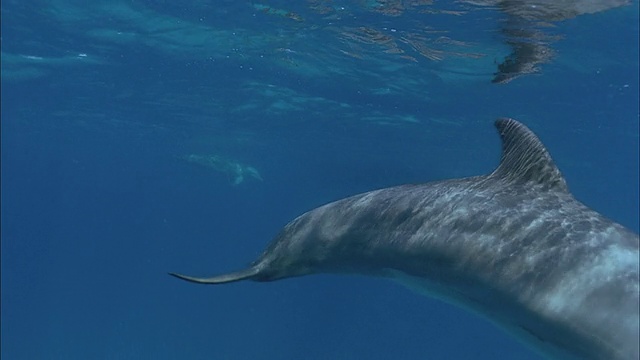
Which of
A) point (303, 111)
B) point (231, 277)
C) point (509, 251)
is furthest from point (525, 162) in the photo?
point (303, 111)

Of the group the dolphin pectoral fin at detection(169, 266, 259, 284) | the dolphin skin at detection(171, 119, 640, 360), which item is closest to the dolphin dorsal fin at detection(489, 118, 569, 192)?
the dolphin skin at detection(171, 119, 640, 360)

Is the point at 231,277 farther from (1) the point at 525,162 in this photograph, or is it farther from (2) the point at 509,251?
(1) the point at 525,162

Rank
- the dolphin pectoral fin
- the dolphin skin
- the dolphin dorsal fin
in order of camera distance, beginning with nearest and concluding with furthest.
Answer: the dolphin skin < the dolphin dorsal fin < the dolphin pectoral fin

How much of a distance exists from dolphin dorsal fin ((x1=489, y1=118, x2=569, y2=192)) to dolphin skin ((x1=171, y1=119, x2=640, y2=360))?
1cm

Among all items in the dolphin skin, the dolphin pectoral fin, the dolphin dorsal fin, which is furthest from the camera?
the dolphin pectoral fin

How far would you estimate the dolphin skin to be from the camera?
5465mm

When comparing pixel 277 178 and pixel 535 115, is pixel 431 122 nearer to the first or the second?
pixel 535 115

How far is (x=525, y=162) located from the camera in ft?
23.1

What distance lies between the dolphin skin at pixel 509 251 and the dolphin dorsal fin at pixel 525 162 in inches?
0.5

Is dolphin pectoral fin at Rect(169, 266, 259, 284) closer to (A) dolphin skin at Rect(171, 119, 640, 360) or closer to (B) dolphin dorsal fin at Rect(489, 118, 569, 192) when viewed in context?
(A) dolphin skin at Rect(171, 119, 640, 360)

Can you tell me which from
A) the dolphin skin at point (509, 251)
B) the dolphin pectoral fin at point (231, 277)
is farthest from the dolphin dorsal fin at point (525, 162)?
the dolphin pectoral fin at point (231, 277)

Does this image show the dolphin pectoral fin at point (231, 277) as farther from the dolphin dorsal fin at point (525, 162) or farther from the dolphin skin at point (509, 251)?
the dolphin dorsal fin at point (525, 162)

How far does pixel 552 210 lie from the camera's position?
643 cm

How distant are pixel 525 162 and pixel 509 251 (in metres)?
1.32
